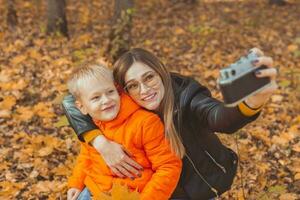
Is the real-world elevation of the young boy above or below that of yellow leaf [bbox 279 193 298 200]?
above

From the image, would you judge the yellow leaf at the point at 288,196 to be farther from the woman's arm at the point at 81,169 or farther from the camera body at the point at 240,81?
the camera body at the point at 240,81

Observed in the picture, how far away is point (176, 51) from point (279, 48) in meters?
2.10

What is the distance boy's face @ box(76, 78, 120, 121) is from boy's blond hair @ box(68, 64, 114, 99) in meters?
0.02

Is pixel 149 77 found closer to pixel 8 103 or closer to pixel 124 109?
pixel 124 109

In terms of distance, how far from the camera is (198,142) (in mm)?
2797

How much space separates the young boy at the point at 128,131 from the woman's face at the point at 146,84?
2.9 inches

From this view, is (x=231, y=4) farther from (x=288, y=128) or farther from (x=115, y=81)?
(x=115, y=81)

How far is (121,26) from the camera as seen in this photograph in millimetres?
6836

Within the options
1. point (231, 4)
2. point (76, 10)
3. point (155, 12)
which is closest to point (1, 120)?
point (76, 10)

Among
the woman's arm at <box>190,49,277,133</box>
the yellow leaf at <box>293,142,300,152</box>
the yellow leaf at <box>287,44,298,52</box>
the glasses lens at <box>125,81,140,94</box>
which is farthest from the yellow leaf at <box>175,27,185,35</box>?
the woman's arm at <box>190,49,277,133</box>

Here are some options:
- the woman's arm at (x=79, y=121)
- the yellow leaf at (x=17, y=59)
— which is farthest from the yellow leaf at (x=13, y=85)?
the woman's arm at (x=79, y=121)

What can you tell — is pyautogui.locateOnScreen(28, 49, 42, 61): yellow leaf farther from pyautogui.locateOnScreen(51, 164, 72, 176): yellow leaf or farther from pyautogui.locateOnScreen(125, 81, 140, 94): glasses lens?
pyautogui.locateOnScreen(125, 81, 140, 94): glasses lens

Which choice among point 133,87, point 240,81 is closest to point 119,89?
point 133,87

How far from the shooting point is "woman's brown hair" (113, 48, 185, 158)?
8.73 feet
